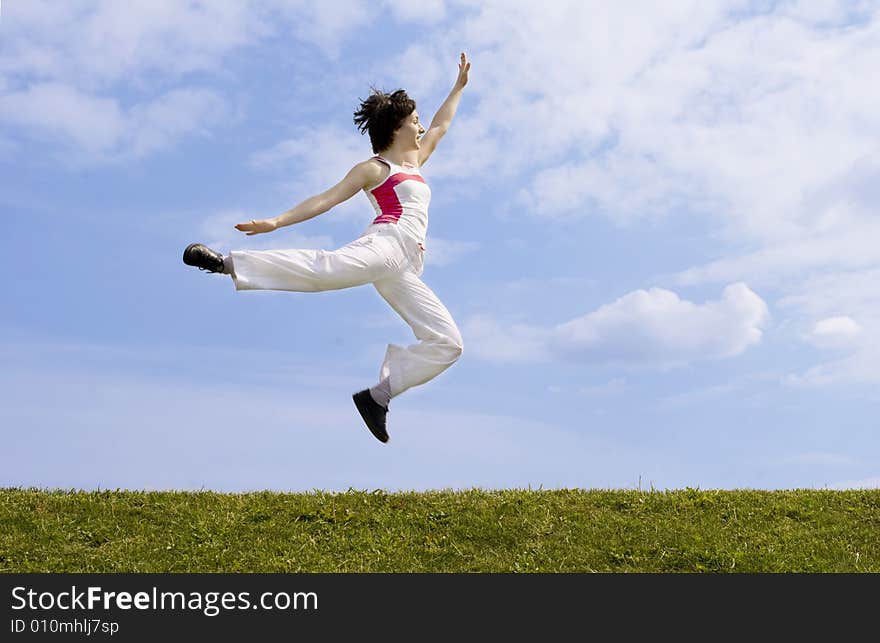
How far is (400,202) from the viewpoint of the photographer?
7.74m

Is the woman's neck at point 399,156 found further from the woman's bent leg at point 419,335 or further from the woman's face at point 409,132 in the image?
the woman's bent leg at point 419,335

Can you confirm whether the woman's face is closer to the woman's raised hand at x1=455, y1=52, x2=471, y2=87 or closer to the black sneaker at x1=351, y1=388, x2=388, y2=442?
A: the woman's raised hand at x1=455, y1=52, x2=471, y2=87

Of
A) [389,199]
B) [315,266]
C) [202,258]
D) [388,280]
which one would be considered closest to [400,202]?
[389,199]

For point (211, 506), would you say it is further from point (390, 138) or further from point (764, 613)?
point (764, 613)

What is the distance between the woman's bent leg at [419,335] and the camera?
7809 mm

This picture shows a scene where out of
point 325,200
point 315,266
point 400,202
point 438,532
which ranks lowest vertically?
point 438,532

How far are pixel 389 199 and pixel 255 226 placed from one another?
1131 millimetres

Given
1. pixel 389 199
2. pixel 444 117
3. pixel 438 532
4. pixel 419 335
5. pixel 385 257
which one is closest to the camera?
pixel 385 257

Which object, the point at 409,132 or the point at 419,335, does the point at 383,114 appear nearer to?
the point at 409,132

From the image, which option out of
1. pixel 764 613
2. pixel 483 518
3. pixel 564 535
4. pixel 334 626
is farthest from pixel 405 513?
pixel 764 613

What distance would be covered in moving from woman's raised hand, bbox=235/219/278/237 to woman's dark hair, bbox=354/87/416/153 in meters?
1.33

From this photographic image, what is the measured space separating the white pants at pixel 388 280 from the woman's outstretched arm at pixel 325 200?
20 centimetres

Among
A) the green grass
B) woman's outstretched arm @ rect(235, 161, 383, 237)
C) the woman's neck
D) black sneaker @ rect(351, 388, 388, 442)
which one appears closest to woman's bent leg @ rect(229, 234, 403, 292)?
woman's outstretched arm @ rect(235, 161, 383, 237)

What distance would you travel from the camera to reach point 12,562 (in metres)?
9.76
